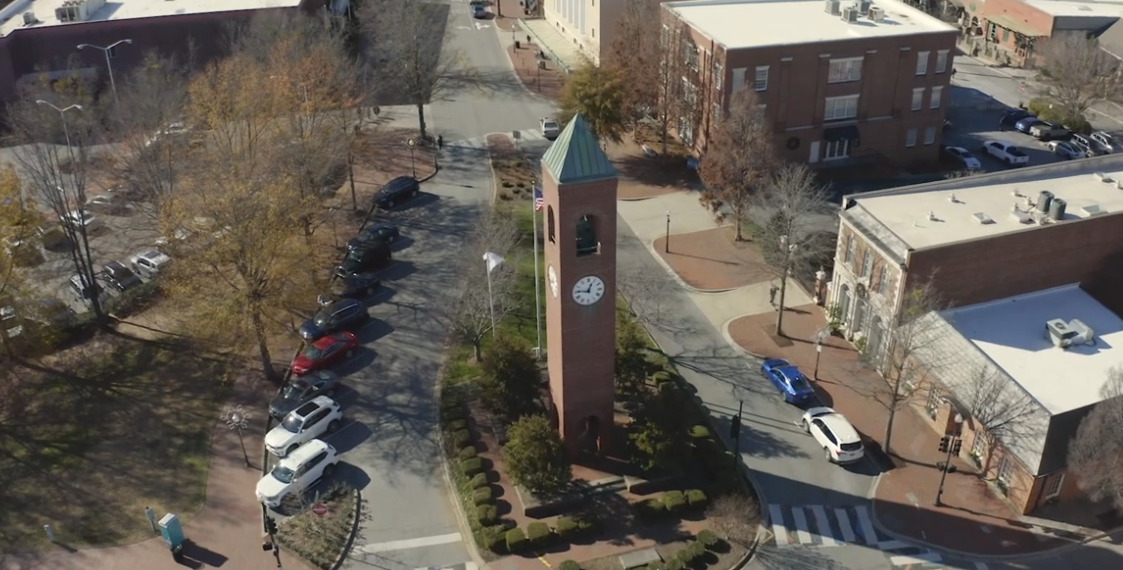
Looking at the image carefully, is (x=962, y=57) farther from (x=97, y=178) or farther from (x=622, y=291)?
(x=97, y=178)

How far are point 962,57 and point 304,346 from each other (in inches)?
3069

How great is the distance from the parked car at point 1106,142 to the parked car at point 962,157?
10.5 meters

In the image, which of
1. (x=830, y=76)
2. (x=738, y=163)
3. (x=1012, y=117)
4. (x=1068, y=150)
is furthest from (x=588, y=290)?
(x=1012, y=117)

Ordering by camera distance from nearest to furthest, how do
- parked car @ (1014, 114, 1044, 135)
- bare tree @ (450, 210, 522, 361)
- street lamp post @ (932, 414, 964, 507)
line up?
street lamp post @ (932, 414, 964, 507) < bare tree @ (450, 210, 522, 361) < parked car @ (1014, 114, 1044, 135)

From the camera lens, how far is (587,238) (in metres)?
37.9

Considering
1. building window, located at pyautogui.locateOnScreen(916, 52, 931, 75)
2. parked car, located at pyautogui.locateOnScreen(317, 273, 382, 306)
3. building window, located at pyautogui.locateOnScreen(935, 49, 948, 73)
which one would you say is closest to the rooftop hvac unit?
building window, located at pyautogui.locateOnScreen(916, 52, 931, 75)

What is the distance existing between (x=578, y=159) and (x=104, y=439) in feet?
87.4

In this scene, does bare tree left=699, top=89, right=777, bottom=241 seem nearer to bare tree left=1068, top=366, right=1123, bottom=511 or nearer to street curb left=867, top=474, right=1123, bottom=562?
street curb left=867, top=474, right=1123, bottom=562

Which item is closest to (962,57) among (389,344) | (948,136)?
(948,136)

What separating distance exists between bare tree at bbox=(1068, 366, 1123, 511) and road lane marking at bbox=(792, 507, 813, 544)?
10.9 meters

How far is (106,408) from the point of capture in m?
46.6

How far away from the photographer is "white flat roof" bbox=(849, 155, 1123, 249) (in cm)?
4741

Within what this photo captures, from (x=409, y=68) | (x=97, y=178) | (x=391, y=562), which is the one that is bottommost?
(x=391, y=562)

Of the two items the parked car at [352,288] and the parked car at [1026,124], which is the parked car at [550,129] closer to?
→ the parked car at [352,288]
